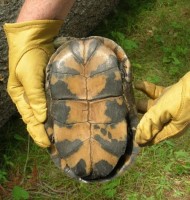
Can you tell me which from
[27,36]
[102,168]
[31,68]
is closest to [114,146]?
[102,168]

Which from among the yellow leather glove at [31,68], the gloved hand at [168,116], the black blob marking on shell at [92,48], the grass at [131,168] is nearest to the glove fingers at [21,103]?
the yellow leather glove at [31,68]

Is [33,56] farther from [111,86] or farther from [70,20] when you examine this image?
[70,20]

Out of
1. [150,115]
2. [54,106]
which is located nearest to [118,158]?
[150,115]

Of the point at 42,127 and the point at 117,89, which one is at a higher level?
the point at 117,89

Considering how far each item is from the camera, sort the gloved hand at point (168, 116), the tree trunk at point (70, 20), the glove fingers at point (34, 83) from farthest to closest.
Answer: the tree trunk at point (70, 20) → the glove fingers at point (34, 83) → the gloved hand at point (168, 116)

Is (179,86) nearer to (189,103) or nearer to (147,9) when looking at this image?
(189,103)

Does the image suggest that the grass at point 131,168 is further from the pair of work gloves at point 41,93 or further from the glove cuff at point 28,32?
the glove cuff at point 28,32
